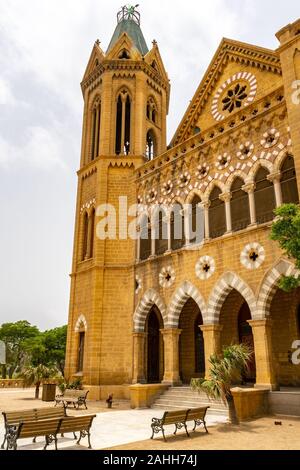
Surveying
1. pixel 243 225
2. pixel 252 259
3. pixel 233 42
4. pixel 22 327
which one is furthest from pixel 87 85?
pixel 22 327

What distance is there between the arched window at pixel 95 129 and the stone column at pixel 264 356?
1496 cm

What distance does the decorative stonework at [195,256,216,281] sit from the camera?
1708cm

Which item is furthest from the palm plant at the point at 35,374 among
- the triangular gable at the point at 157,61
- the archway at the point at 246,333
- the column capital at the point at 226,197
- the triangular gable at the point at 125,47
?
the triangular gable at the point at 157,61

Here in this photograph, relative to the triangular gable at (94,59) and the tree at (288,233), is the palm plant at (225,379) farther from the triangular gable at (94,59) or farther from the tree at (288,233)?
the triangular gable at (94,59)

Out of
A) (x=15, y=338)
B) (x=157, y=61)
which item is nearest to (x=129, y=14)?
(x=157, y=61)

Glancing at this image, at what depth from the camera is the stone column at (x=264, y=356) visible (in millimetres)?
13906

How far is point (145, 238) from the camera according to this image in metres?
21.6

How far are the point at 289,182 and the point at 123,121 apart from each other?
12.5 metres

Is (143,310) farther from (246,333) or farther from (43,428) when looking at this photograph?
(43,428)

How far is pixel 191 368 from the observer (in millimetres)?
19969

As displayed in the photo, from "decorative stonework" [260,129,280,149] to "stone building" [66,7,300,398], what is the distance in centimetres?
5
